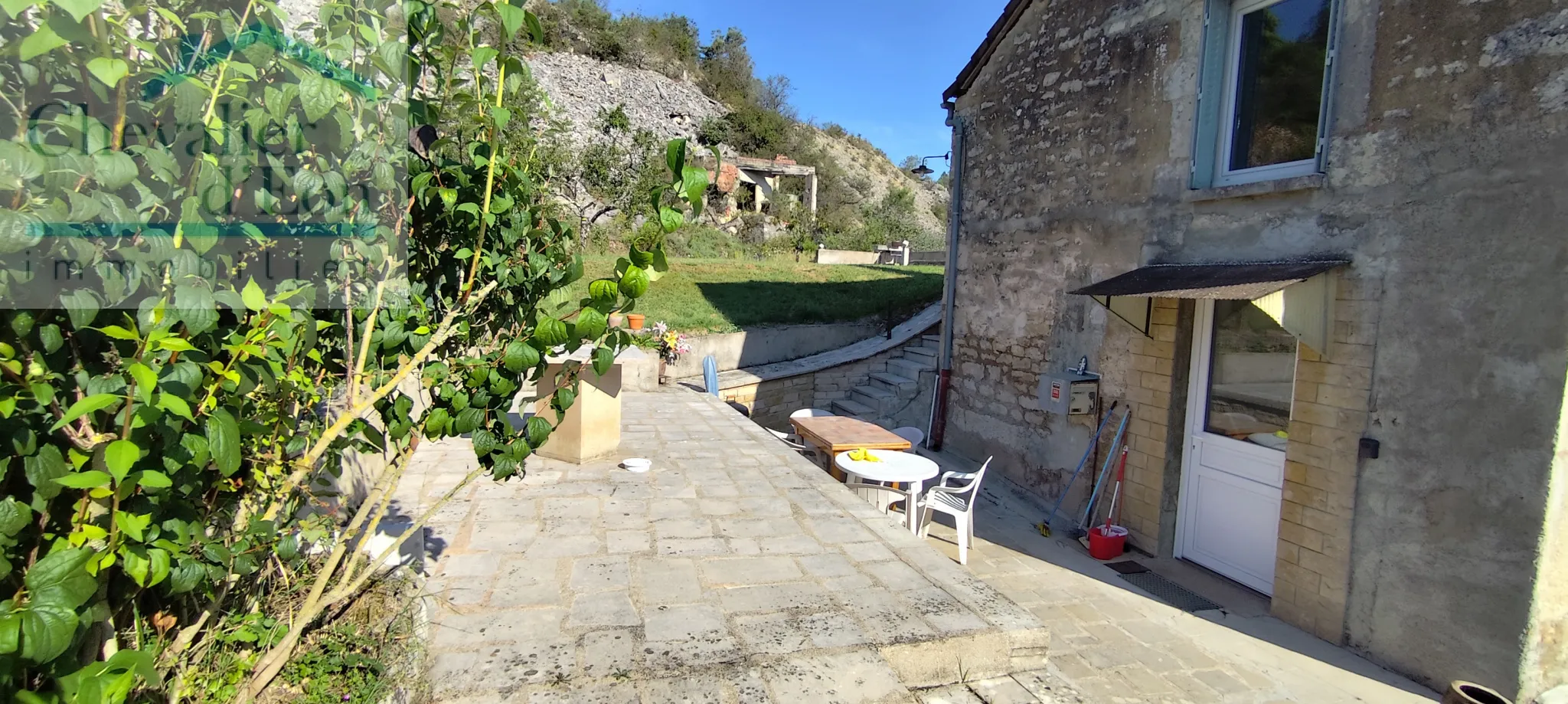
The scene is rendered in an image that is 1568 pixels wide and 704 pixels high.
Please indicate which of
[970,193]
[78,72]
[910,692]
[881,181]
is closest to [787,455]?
[910,692]

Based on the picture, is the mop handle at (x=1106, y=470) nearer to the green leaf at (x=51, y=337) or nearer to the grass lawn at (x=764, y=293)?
the green leaf at (x=51, y=337)

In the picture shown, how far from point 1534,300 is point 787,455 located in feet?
15.9

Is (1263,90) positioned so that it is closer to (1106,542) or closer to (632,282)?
(1106,542)

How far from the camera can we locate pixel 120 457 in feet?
4.53


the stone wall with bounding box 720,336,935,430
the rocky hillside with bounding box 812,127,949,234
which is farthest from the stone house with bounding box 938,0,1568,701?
the rocky hillside with bounding box 812,127,949,234

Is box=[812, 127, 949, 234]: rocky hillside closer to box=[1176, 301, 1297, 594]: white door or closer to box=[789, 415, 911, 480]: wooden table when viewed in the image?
box=[789, 415, 911, 480]: wooden table

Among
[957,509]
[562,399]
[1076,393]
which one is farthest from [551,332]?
[1076,393]

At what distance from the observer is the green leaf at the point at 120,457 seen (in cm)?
136

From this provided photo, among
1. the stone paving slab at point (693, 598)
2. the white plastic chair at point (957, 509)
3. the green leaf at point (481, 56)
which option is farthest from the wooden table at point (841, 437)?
the green leaf at point (481, 56)

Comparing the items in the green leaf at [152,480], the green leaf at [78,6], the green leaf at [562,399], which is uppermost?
the green leaf at [78,6]

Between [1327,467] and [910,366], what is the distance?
7.85m

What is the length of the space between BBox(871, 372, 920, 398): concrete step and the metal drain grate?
580cm

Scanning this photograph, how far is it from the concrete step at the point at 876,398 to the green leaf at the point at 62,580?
10.9 metres

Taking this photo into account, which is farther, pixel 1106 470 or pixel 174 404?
pixel 1106 470
